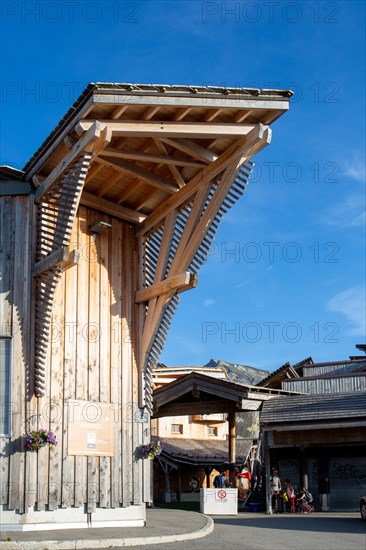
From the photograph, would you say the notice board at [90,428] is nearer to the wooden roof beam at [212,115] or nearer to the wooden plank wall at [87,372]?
the wooden plank wall at [87,372]

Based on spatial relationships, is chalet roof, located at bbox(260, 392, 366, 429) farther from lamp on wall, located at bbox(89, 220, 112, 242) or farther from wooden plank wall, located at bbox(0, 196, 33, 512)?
wooden plank wall, located at bbox(0, 196, 33, 512)

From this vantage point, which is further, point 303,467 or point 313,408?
point 303,467

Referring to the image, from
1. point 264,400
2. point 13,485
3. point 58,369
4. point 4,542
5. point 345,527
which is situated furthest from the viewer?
point 264,400

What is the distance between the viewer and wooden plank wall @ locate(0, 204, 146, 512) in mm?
14914

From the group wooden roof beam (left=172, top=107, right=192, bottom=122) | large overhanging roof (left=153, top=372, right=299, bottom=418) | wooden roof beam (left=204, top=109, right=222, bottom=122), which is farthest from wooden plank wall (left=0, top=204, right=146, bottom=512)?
large overhanging roof (left=153, top=372, right=299, bottom=418)

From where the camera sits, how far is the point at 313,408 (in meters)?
23.9

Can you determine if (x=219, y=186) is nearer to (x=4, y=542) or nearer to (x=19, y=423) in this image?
(x=19, y=423)

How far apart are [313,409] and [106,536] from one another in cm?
1168

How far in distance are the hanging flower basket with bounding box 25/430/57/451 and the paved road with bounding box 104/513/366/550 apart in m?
2.99

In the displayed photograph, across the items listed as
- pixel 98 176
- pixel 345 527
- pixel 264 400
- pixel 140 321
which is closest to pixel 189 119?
pixel 98 176

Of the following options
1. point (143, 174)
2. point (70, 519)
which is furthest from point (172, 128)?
point (70, 519)

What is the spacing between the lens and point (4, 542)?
40.0ft

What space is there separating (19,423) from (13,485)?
1.14 meters

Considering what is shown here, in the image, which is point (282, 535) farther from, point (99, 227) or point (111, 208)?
point (111, 208)
